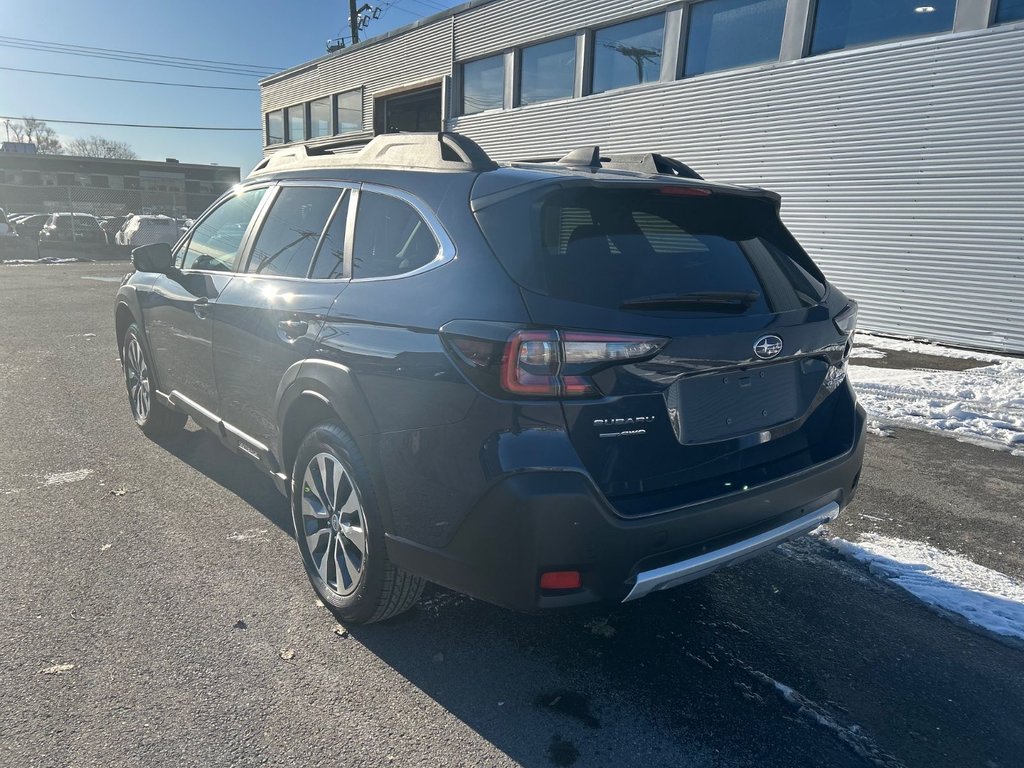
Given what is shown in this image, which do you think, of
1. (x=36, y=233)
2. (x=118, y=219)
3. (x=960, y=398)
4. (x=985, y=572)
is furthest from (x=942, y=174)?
(x=118, y=219)

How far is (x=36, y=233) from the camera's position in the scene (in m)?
31.5

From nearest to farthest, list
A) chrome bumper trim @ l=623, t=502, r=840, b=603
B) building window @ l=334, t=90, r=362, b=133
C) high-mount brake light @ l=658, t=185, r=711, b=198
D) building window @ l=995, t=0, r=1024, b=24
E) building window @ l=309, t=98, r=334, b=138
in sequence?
chrome bumper trim @ l=623, t=502, r=840, b=603
high-mount brake light @ l=658, t=185, r=711, b=198
building window @ l=995, t=0, r=1024, b=24
building window @ l=334, t=90, r=362, b=133
building window @ l=309, t=98, r=334, b=138

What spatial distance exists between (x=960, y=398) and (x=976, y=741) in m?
5.23

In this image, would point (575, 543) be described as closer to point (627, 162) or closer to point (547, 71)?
point (627, 162)

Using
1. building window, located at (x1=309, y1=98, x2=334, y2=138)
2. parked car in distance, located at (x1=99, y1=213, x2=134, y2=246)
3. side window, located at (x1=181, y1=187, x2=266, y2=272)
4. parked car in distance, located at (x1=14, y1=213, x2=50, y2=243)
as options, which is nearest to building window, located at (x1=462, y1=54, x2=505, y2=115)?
building window, located at (x1=309, y1=98, x2=334, y2=138)

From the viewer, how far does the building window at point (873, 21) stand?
31.5 ft

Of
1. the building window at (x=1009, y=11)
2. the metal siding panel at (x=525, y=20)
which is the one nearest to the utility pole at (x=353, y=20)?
the metal siding panel at (x=525, y=20)

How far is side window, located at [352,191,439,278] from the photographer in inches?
104

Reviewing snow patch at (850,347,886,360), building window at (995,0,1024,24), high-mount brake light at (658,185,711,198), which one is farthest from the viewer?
snow patch at (850,347,886,360)

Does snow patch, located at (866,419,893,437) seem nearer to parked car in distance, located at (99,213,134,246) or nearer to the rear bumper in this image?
the rear bumper

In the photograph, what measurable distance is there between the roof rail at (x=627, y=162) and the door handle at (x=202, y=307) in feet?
6.26

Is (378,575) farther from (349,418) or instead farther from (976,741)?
(976,741)

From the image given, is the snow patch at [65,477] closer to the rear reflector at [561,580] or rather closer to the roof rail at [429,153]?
the roof rail at [429,153]

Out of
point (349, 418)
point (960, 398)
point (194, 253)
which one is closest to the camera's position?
point (349, 418)
